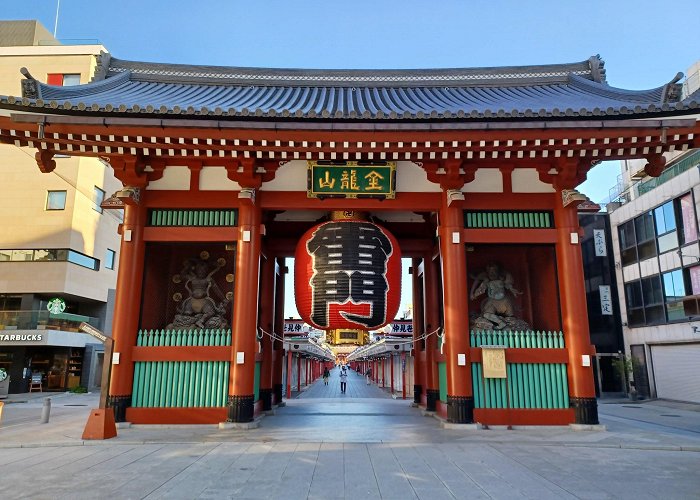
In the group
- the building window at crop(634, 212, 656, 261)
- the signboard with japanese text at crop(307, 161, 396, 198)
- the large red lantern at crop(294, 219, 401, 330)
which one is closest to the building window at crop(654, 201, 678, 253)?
the building window at crop(634, 212, 656, 261)

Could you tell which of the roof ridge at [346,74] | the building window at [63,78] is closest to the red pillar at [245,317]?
the roof ridge at [346,74]

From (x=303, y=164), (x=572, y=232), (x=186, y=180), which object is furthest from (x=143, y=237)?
(x=572, y=232)

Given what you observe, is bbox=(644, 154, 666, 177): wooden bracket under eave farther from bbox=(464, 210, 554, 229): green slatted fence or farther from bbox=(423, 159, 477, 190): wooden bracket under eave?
bbox=(423, 159, 477, 190): wooden bracket under eave

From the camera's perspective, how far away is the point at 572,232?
35.7ft

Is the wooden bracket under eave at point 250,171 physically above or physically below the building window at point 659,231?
below

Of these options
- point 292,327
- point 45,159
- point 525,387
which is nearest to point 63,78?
point 292,327

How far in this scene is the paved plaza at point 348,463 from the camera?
5668 mm

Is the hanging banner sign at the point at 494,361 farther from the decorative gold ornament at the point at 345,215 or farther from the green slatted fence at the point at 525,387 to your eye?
the decorative gold ornament at the point at 345,215

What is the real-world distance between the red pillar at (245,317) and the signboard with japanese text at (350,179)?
171cm

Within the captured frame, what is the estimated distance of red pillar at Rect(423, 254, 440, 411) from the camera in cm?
1375

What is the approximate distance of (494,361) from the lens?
10.4 meters

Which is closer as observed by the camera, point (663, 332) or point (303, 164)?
point (303, 164)

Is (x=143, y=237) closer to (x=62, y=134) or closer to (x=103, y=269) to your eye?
(x=62, y=134)

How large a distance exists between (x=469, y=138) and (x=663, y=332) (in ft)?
75.0
